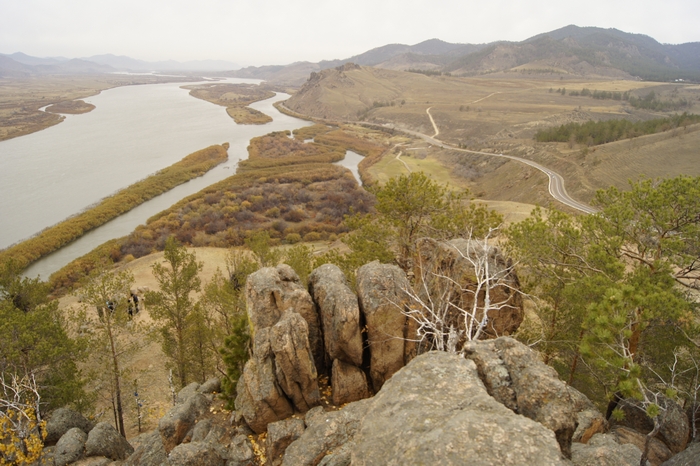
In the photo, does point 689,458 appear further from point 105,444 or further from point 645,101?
point 645,101

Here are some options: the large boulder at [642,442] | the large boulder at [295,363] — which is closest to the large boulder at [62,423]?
the large boulder at [295,363]

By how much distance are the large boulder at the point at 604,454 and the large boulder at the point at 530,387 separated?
1.25 m

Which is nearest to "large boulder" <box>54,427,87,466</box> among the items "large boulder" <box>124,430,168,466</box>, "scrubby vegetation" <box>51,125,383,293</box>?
"large boulder" <box>124,430,168,466</box>

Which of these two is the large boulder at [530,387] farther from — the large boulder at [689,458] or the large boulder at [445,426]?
the large boulder at [689,458]

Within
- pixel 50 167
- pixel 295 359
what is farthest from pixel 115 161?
pixel 295 359

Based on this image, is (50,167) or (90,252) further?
(50,167)

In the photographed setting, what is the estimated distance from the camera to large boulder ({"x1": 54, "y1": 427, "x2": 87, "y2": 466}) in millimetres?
14312

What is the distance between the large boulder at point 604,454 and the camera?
8750mm

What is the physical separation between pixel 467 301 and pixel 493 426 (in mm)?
8289

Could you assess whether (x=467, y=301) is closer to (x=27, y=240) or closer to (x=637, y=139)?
(x=27, y=240)

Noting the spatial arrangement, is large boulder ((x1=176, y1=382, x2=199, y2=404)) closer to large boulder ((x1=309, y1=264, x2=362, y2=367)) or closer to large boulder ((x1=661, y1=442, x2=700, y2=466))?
large boulder ((x1=309, y1=264, x2=362, y2=367))

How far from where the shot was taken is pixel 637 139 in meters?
74.1

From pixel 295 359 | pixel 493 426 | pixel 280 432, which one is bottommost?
pixel 280 432

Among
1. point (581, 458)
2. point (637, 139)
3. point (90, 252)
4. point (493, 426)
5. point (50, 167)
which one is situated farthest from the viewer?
point (50, 167)
